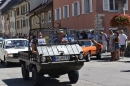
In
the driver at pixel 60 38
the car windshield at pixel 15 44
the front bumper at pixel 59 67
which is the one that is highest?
the driver at pixel 60 38

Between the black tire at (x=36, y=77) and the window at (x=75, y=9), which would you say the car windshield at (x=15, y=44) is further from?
the window at (x=75, y=9)

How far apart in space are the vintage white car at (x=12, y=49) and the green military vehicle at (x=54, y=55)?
18.4ft

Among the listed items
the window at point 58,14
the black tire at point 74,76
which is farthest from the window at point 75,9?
the black tire at point 74,76

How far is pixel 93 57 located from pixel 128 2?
29.0 ft

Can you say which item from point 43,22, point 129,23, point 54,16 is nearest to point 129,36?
point 129,23

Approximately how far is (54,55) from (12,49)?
819cm

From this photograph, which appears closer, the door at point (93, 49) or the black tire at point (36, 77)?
the black tire at point (36, 77)

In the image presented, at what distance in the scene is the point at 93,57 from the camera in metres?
22.5

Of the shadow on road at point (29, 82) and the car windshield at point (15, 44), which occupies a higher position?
the car windshield at point (15, 44)

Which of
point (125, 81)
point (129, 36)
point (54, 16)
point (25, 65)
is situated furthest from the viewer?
point (54, 16)

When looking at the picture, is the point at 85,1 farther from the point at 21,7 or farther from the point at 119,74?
the point at 21,7

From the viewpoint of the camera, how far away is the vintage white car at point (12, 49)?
17781mm

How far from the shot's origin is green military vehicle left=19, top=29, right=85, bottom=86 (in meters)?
10.5

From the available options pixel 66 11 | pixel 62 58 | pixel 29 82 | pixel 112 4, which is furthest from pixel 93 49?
pixel 66 11
